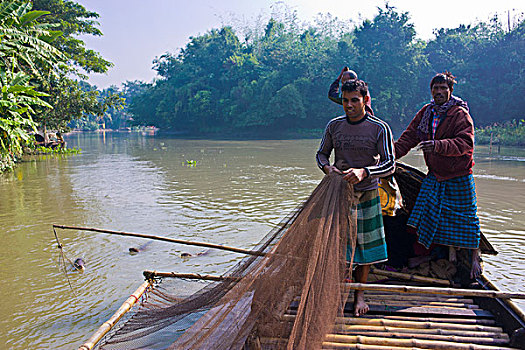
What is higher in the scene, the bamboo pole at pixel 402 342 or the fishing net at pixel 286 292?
the fishing net at pixel 286 292

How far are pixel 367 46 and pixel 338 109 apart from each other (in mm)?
6126

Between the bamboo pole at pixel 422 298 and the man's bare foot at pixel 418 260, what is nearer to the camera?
the bamboo pole at pixel 422 298

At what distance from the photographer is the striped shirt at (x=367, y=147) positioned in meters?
2.56

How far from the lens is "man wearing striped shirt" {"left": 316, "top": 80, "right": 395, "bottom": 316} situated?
8.41 ft

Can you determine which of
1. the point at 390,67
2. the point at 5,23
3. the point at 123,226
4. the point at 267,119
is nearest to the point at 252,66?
the point at 267,119

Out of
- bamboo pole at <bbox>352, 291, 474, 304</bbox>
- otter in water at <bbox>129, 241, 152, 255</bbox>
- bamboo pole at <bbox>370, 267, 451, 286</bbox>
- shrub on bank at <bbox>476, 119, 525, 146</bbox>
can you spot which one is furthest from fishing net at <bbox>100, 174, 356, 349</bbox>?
shrub on bank at <bbox>476, 119, 525, 146</bbox>

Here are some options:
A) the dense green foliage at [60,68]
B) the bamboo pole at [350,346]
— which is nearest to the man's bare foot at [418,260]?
the bamboo pole at [350,346]

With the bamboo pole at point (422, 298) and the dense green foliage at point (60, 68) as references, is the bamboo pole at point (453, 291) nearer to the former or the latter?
the bamboo pole at point (422, 298)

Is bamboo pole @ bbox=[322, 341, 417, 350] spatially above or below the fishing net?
below

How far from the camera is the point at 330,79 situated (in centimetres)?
3494

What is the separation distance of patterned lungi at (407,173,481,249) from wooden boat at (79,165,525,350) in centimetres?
34

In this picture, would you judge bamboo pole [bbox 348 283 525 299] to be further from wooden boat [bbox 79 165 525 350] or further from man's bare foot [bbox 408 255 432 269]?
man's bare foot [bbox 408 255 432 269]

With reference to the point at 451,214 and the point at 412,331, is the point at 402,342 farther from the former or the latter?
the point at 451,214

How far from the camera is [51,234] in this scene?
19.9ft
